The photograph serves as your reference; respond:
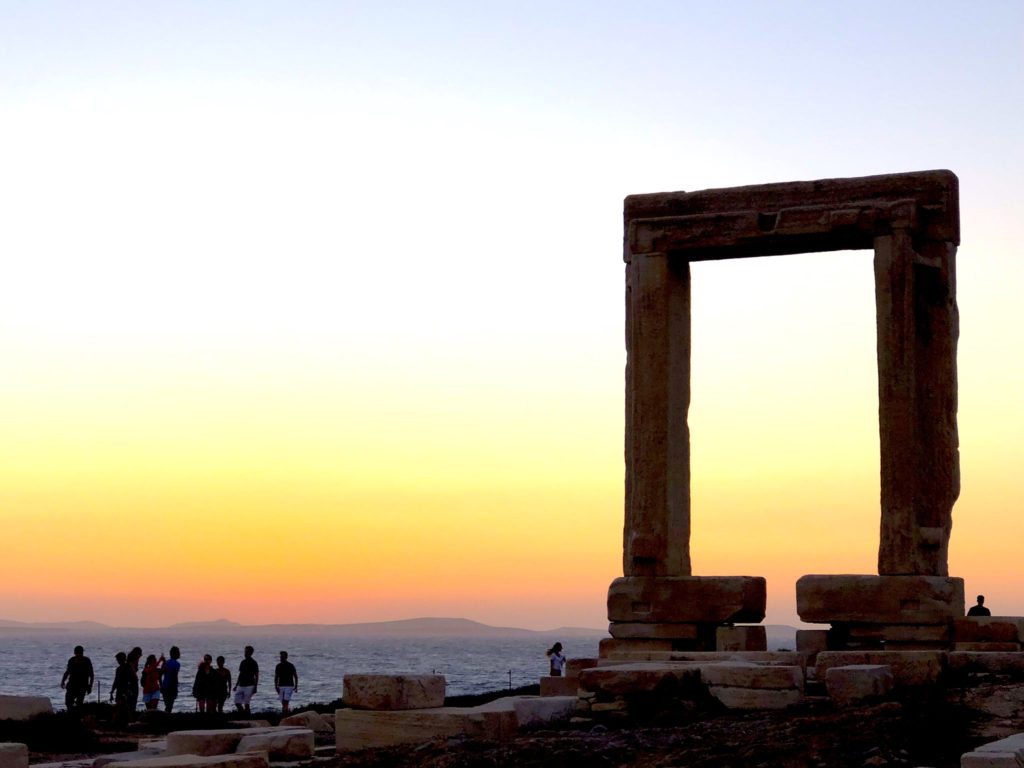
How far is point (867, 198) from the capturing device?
661 inches

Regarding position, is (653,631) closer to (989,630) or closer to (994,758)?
(989,630)

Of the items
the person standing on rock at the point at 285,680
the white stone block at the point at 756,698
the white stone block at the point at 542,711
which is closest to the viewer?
the white stone block at the point at 756,698

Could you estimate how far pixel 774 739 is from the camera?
36.2ft

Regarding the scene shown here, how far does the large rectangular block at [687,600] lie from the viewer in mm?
16391

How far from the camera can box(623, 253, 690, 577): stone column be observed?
672 inches

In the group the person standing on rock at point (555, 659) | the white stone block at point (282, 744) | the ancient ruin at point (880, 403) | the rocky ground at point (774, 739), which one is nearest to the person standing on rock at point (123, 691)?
the person standing on rock at point (555, 659)

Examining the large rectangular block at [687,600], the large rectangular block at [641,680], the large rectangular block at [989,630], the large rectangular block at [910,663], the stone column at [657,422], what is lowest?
the large rectangular block at [641,680]

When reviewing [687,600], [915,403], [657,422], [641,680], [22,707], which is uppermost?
[915,403]

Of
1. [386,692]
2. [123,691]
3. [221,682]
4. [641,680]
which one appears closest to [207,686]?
[221,682]

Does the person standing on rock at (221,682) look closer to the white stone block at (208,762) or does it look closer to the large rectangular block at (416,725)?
the large rectangular block at (416,725)

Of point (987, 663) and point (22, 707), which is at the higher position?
point (987, 663)

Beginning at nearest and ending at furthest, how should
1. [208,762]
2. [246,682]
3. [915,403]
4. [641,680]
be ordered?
[208,762]
[641,680]
[915,403]
[246,682]

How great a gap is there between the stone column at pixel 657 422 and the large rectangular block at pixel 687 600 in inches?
8.5

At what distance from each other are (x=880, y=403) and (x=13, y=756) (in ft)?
30.2
